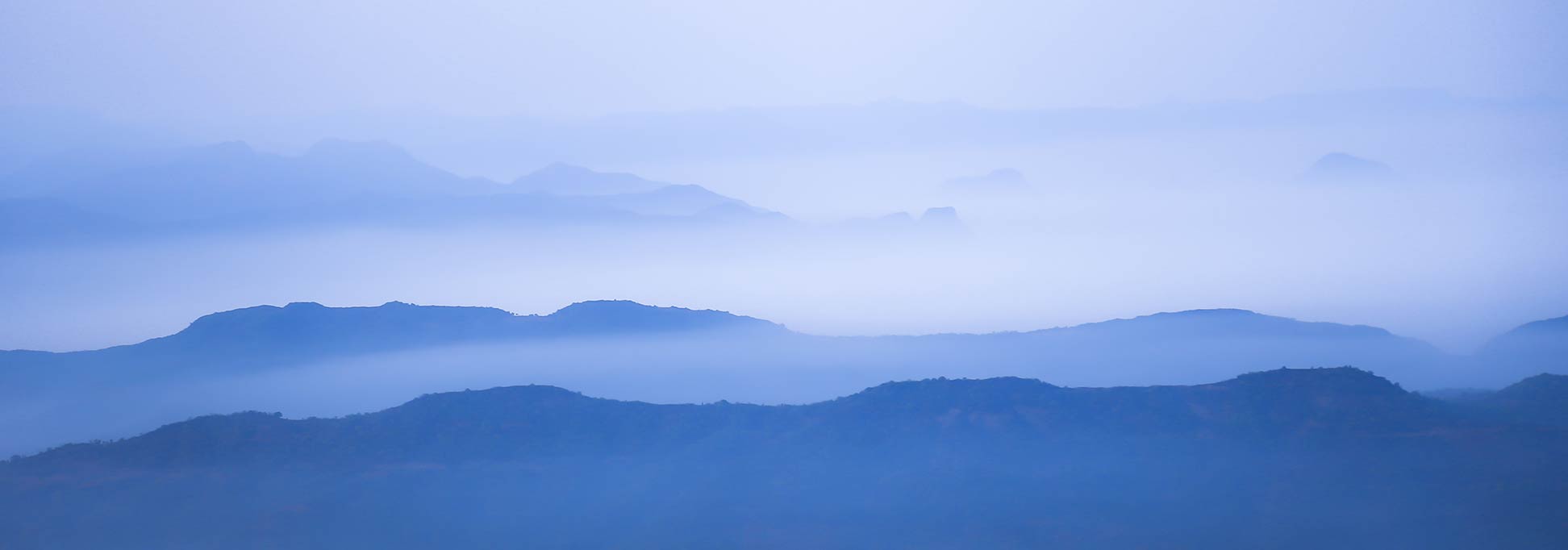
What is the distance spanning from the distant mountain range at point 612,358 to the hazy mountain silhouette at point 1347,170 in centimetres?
138

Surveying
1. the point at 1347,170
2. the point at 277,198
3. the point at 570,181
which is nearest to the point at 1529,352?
the point at 1347,170

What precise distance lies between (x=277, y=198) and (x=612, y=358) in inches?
137

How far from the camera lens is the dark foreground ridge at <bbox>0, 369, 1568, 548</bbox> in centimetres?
1160

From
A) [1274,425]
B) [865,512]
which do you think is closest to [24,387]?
[865,512]

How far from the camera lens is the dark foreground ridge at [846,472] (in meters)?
11.6

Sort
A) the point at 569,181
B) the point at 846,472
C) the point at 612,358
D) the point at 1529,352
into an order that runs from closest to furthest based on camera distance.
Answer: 1. the point at 1529,352
2. the point at 846,472
3. the point at 612,358
4. the point at 569,181

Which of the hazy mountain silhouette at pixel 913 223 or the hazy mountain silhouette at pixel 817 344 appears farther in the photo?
the hazy mountain silhouette at pixel 913 223

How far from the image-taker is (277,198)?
502 inches

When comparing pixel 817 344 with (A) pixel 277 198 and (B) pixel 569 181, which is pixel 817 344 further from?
(A) pixel 277 198

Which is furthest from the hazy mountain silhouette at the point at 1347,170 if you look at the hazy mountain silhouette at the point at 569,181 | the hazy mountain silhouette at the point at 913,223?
the hazy mountain silhouette at the point at 569,181

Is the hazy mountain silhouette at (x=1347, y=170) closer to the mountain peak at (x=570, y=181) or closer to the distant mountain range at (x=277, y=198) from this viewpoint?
the distant mountain range at (x=277, y=198)

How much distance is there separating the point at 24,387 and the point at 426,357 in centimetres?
346

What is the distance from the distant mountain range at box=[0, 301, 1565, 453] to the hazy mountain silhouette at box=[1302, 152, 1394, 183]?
1.38m

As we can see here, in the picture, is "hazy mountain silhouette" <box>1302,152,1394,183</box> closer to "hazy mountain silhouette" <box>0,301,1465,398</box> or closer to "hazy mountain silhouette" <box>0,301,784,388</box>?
"hazy mountain silhouette" <box>0,301,1465,398</box>
